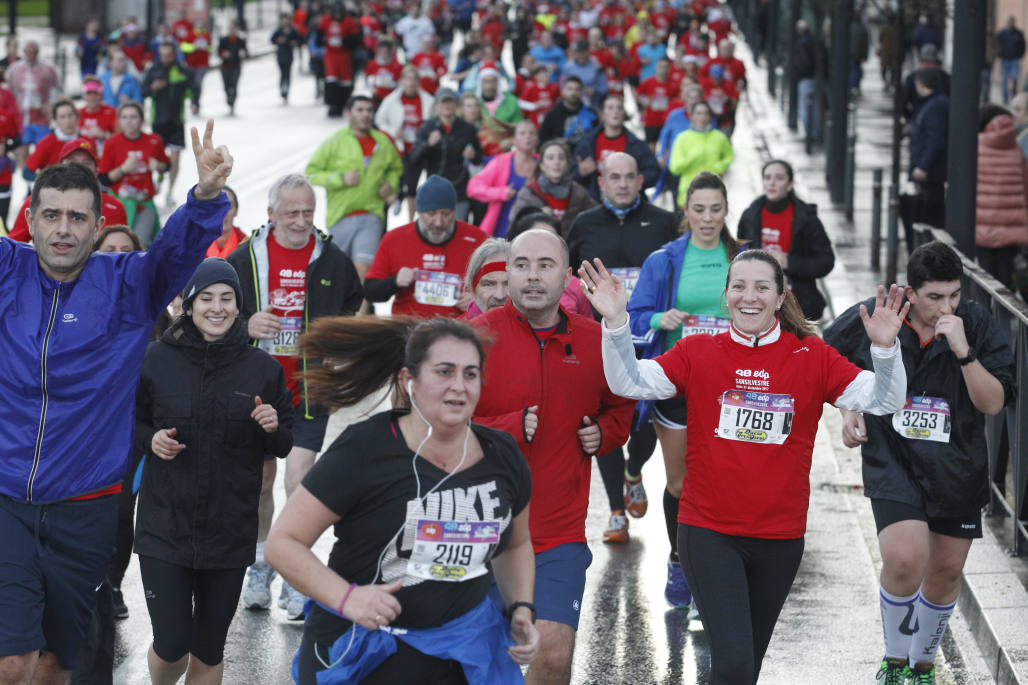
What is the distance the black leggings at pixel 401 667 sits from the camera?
4.73 meters

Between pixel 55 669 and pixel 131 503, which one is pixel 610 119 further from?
pixel 55 669

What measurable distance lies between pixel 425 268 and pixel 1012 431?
3.25 m

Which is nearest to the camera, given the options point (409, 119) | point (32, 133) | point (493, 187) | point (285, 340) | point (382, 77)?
point (285, 340)

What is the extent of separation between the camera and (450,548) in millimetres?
4738

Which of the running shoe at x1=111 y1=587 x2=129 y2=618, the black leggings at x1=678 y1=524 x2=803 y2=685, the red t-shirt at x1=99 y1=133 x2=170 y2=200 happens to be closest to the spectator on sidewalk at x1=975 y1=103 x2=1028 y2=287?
the red t-shirt at x1=99 y1=133 x2=170 y2=200

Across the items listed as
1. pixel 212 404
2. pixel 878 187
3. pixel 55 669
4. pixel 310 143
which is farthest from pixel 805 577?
pixel 310 143

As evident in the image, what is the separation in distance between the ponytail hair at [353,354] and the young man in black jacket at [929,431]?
7.46ft

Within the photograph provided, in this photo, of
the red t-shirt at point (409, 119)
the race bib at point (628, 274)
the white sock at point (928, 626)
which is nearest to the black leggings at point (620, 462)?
the race bib at point (628, 274)

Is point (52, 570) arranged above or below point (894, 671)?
above

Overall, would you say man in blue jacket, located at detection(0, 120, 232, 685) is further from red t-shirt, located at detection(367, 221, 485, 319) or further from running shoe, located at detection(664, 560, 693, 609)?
red t-shirt, located at detection(367, 221, 485, 319)

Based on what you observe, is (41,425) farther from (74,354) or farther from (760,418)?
(760,418)

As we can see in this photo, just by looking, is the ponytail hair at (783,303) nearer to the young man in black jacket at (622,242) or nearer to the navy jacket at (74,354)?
the navy jacket at (74,354)

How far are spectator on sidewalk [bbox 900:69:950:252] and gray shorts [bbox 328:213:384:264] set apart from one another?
4.90m

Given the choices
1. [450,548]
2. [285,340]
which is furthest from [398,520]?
[285,340]
